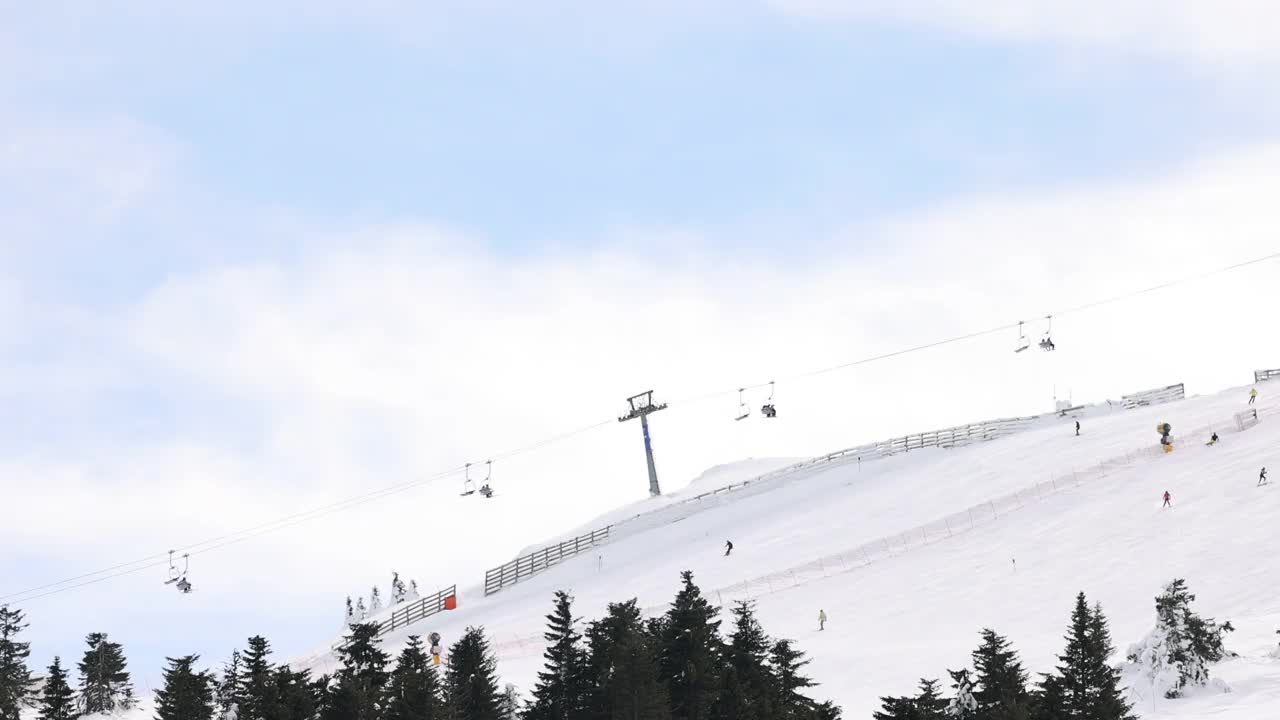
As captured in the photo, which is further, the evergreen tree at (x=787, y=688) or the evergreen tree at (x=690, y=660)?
the evergreen tree at (x=690, y=660)

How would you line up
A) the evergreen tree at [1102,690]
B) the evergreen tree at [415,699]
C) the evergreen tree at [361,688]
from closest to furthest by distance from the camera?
the evergreen tree at [1102,690], the evergreen tree at [415,699], the evergreen tree at [361,688]

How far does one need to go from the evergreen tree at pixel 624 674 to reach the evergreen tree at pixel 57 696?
19787 millimetres

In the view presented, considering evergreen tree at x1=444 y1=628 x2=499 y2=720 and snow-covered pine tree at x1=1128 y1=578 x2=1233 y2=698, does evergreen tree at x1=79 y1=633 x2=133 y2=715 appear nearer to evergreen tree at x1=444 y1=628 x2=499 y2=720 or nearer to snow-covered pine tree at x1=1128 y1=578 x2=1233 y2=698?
evergreen tree at x1=444 y1=628 x2=499 y2=720

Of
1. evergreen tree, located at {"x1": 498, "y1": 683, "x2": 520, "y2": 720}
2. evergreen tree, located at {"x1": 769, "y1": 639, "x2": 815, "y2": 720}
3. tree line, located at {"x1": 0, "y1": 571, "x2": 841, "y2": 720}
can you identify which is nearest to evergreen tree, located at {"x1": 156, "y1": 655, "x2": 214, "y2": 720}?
tree line, located at {"x1": 0, "y1": 571, "x2": 841, "y2": 720}

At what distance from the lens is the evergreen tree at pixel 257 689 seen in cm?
3850

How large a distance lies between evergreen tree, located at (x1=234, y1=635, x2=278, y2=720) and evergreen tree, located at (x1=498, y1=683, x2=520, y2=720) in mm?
6299

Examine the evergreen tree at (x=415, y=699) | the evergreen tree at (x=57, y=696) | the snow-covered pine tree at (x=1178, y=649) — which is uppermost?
the evergreen tree at (x=57, y=696)

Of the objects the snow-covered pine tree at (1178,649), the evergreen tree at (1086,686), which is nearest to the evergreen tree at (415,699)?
the evergreen tree at (1086,686)

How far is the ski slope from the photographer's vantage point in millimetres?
50562

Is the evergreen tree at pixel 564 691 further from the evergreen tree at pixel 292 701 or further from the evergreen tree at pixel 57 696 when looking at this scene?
the evergreen tree at pixel 57 696

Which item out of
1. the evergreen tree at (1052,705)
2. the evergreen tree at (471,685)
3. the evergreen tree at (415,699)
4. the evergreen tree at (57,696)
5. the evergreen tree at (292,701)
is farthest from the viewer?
the evergreen tree at (57,696)

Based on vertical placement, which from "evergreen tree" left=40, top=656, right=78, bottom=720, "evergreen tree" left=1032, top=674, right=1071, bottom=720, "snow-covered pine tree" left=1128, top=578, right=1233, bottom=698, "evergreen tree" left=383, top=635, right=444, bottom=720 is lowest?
"evergreen tree" left=1032, top=674, right=1071, bottom=720

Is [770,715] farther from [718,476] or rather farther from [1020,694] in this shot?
[718,476]

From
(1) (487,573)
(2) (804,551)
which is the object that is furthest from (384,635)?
(2) (804,551)
